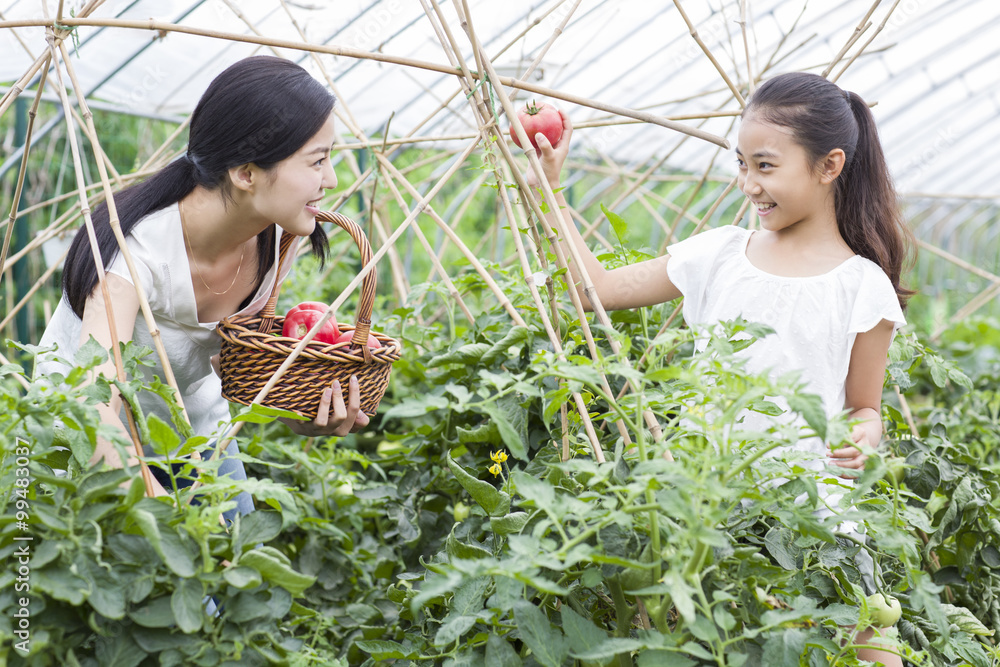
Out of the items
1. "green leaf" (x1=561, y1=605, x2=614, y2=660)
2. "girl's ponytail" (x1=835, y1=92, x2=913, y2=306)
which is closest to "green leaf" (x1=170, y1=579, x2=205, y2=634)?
"green leaf" (x1=561, y1=605, x2=614, y2=660)

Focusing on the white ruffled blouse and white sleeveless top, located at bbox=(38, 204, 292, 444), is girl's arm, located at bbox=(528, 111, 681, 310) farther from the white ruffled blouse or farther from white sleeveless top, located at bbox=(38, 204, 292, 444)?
white sleeveless top, located at bbox=(38, 204, 292, 444)

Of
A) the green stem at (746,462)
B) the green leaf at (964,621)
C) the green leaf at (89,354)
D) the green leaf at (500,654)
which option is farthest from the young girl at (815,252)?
the green leaf at (89,354)

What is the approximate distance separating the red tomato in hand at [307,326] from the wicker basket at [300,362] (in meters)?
0.04

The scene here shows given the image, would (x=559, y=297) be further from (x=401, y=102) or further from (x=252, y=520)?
(x=401, y=102)

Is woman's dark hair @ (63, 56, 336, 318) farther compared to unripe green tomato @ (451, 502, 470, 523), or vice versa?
unripe green tomato @ (451, 502, 470, 523)

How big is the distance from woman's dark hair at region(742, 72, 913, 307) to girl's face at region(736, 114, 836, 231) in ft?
0.06

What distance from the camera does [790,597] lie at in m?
0.92

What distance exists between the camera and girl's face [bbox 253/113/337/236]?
47.9 inches

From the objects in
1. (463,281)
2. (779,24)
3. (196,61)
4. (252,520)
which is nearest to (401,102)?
(196,61)

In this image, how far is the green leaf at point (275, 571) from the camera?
814 millimetres

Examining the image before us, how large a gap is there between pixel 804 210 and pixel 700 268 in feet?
0.61

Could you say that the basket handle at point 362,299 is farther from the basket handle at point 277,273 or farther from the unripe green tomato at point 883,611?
the unripe green tomato at point 883,611

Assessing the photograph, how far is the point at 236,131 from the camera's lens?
3.91ft

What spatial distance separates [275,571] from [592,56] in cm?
321
